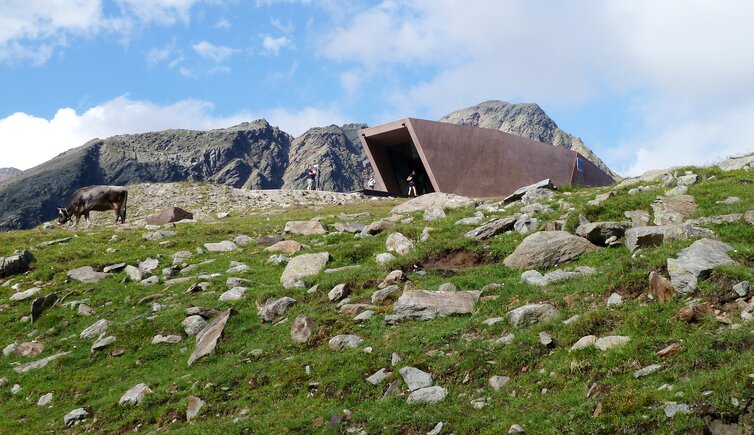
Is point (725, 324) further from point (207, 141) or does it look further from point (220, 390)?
point (207, 141)

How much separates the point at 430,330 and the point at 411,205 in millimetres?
17008

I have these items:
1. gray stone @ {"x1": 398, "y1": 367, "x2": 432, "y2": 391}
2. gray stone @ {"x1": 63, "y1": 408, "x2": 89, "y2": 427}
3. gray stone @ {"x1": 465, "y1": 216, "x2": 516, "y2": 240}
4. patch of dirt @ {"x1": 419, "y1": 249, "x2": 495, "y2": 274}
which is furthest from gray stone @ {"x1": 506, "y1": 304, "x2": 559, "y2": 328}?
gray stone @ {"x1": 63, "y1": 408, "x2": 89, "y2": 427}

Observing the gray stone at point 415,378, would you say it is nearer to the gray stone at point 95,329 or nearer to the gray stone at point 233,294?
the gray stone at point 233,294

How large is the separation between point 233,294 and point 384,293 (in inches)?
176

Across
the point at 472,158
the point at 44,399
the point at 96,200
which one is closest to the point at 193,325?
the point at 44,399

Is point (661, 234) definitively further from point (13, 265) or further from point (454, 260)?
point (13, 265)

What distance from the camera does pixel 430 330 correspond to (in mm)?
12570

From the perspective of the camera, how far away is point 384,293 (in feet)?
49.5

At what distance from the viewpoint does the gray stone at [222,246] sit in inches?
906

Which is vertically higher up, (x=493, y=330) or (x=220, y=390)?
(x=493, y=330)

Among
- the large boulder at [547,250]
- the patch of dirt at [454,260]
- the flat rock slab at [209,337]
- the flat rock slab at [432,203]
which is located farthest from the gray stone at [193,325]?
the flat rock slab at [432,203]

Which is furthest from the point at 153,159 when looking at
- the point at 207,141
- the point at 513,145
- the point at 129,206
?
the point at 513,145

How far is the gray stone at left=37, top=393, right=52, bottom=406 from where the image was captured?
528 inches

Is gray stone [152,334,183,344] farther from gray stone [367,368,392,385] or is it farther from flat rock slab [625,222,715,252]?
flat rock slab [625,222,715,252]
